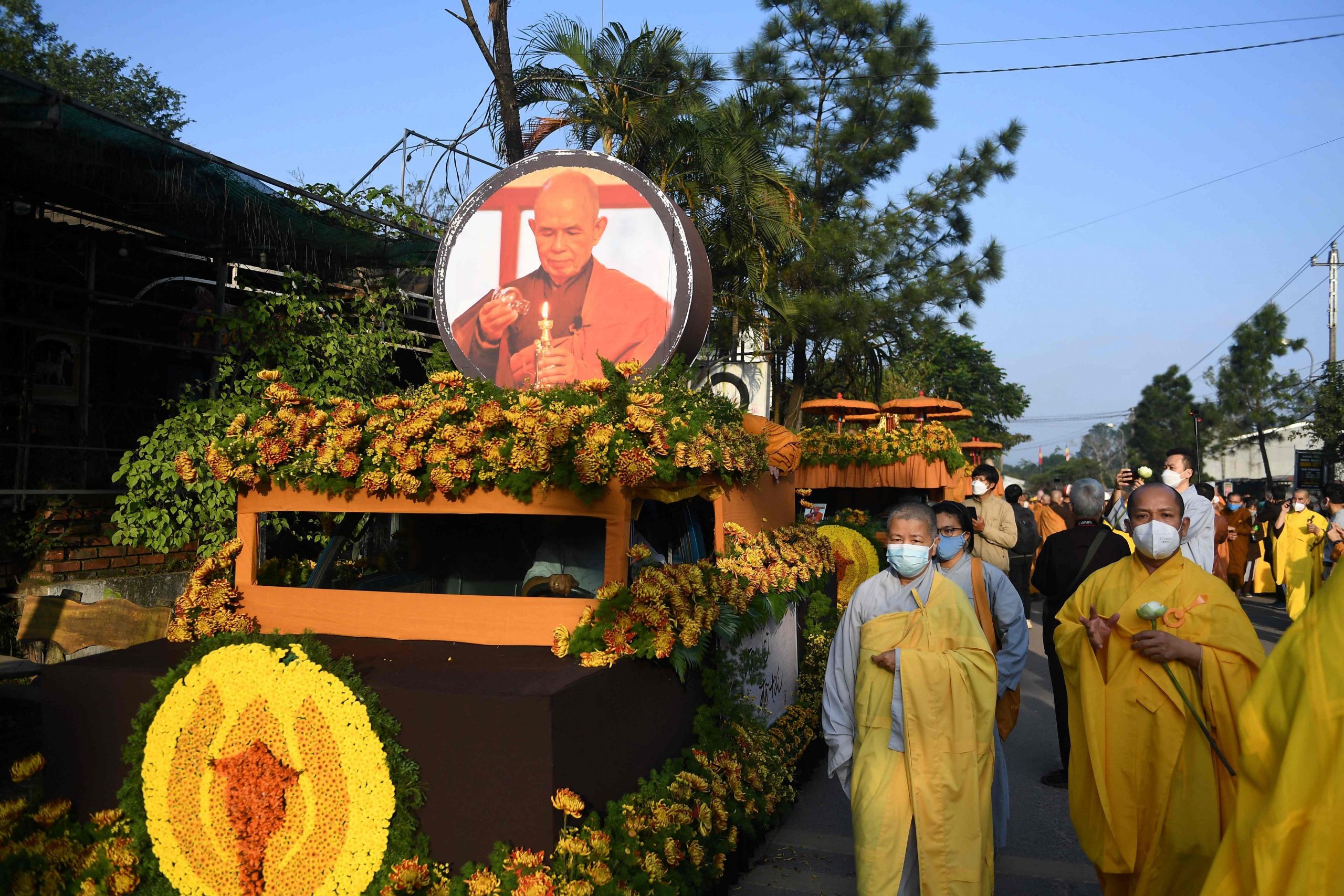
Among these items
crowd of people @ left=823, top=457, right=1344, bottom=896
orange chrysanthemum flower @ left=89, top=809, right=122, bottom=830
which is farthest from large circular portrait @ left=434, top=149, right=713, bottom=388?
orange chrysanthemum flower @ left=89, top=809, right=122, bottom=830

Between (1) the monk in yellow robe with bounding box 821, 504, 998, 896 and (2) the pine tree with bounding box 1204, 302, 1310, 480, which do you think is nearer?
(1) the monk in yellow robe with bounding box 821, 504, 998, 896

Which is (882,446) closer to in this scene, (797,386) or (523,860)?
(797,386)

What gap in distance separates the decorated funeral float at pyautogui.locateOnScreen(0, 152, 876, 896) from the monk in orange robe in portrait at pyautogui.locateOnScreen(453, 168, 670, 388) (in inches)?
46.3

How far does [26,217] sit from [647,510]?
7313 millimetres

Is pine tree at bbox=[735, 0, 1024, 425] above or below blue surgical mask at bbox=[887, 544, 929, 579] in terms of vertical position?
above

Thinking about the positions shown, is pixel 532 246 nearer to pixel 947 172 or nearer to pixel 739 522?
pixel 739 522

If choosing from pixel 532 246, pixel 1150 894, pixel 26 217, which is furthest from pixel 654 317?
pixel 26 217

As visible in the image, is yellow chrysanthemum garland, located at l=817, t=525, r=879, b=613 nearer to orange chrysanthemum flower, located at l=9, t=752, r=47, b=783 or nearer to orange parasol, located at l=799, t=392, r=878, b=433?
Answer: orange chrysanthemum flower, located at l=9, t=752, r=47, b=783

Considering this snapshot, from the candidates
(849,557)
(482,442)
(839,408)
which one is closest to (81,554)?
(482,442)

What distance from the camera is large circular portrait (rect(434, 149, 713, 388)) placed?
22.7 ft

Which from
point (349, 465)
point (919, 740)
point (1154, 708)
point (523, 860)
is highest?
point (349, 465)

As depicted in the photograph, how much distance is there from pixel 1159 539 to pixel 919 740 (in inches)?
51.1

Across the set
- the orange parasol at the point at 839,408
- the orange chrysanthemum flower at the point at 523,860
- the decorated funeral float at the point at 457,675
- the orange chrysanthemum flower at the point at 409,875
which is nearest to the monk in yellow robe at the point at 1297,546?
the orange parasol at the point at 839,408

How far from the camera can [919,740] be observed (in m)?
3.88
